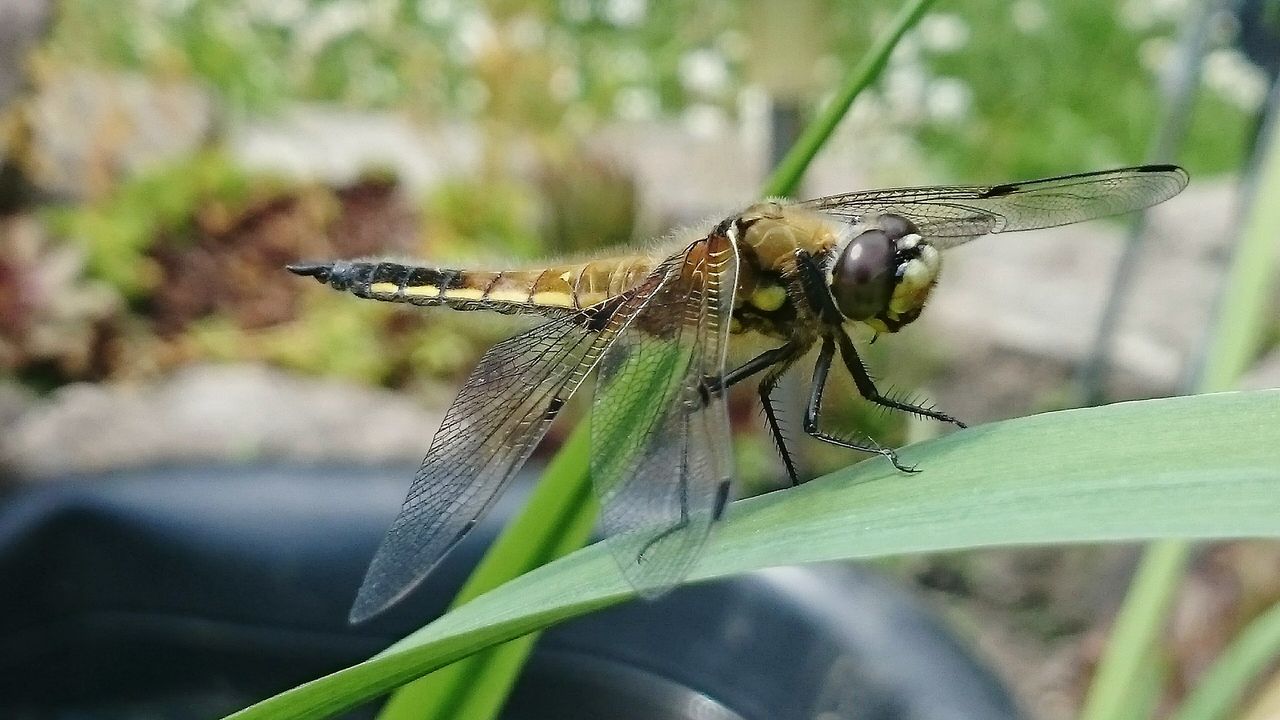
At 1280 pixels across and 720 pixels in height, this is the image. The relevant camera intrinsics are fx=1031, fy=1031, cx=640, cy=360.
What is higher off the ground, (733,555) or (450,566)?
(733,555)

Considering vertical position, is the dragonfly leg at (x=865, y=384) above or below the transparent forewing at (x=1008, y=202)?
below

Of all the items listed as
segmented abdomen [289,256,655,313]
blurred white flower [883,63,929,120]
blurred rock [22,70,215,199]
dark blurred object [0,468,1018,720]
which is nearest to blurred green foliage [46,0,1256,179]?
blurred white flower [883,63,929,120]

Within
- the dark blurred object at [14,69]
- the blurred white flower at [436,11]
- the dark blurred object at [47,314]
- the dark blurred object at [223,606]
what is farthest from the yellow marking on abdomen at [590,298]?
the blurred white flower at [436,11]

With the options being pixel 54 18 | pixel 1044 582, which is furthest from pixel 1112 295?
pixel 54 18

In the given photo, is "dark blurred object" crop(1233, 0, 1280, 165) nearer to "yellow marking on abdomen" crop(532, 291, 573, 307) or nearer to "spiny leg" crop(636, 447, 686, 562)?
"yellow marking on abdomen" crop(532, 291, 573, 307)

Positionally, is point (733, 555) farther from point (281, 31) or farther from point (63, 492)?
point (281, 31)

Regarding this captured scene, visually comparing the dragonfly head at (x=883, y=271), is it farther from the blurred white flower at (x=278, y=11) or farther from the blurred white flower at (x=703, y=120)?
the blurred white flower at (x=278, y=11)
